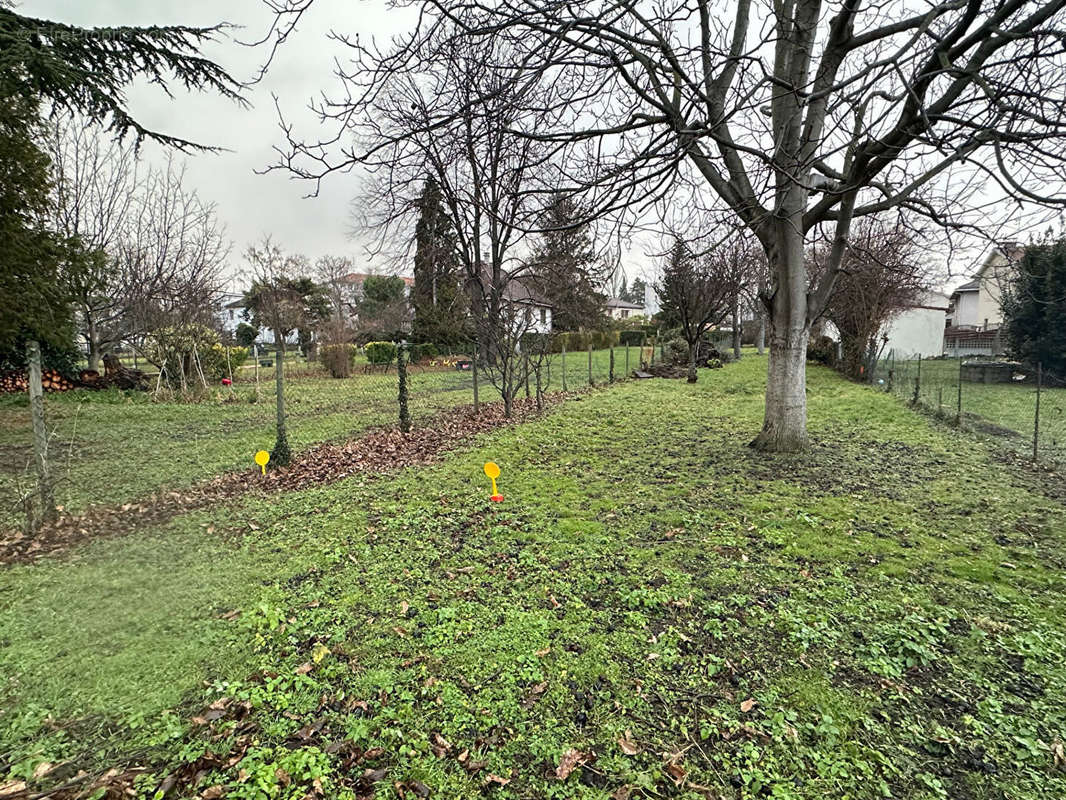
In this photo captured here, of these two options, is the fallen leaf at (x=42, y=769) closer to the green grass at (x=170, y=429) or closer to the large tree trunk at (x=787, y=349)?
the green grass at (x=170, y=429)

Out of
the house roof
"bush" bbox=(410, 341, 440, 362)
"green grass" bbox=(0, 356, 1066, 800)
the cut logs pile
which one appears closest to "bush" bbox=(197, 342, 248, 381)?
the cut logs pile

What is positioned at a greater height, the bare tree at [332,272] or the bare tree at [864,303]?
the bare tree at [332,272]

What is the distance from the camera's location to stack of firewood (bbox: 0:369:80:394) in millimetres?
11648

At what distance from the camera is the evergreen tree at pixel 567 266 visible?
5242 mm

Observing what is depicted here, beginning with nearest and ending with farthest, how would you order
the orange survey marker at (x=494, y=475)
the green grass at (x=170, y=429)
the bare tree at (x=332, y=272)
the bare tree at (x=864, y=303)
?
the orange survey marker at (x=494, y=475)
the green grass at (x=170, y=429)
the bare tree at (x=864, y=303)
the bare tree at (x=332, y=272)

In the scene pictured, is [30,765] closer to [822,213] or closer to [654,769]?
[654,769]

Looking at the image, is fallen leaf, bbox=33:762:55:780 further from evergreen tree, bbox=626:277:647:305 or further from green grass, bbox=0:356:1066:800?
evergreen tree, bbox=626:277:647:305

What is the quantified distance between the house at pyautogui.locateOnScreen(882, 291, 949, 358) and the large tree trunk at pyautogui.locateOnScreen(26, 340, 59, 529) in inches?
1222

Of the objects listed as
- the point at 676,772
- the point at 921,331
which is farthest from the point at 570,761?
the point at 921,331

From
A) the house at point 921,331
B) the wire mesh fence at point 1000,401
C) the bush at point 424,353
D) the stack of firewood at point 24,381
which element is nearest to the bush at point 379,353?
the bush at point 424,353

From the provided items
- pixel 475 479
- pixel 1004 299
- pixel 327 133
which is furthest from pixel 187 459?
pixel 1004 299

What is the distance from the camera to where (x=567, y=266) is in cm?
847

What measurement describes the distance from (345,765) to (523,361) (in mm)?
8317

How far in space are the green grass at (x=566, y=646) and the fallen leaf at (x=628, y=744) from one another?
18 mm
